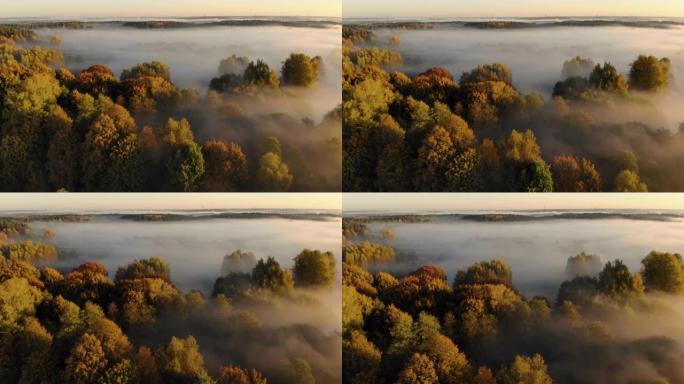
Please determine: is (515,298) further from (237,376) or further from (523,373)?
(237,376)

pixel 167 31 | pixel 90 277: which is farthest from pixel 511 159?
pixel 90 277

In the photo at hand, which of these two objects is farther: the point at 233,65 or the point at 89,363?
the point at 233,65

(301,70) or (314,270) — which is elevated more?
(301,70)

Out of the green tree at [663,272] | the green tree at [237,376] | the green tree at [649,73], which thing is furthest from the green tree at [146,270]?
the green tree at [649,73]

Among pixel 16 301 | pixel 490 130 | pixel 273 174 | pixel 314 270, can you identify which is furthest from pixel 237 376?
pixel 490 130

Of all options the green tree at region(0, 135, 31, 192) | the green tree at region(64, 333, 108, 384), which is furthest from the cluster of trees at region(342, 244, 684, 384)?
the green tree at region(0, 135, 31, 192)

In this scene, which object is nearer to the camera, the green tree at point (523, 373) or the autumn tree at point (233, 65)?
the green tree at point (523, 373)

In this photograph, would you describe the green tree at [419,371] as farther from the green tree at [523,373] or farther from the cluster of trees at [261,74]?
the cluster of trees at [261,74]

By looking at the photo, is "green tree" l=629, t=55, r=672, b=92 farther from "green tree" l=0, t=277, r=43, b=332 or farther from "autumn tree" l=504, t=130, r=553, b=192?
"green tree" l=0, t=277, r=43, b=332
